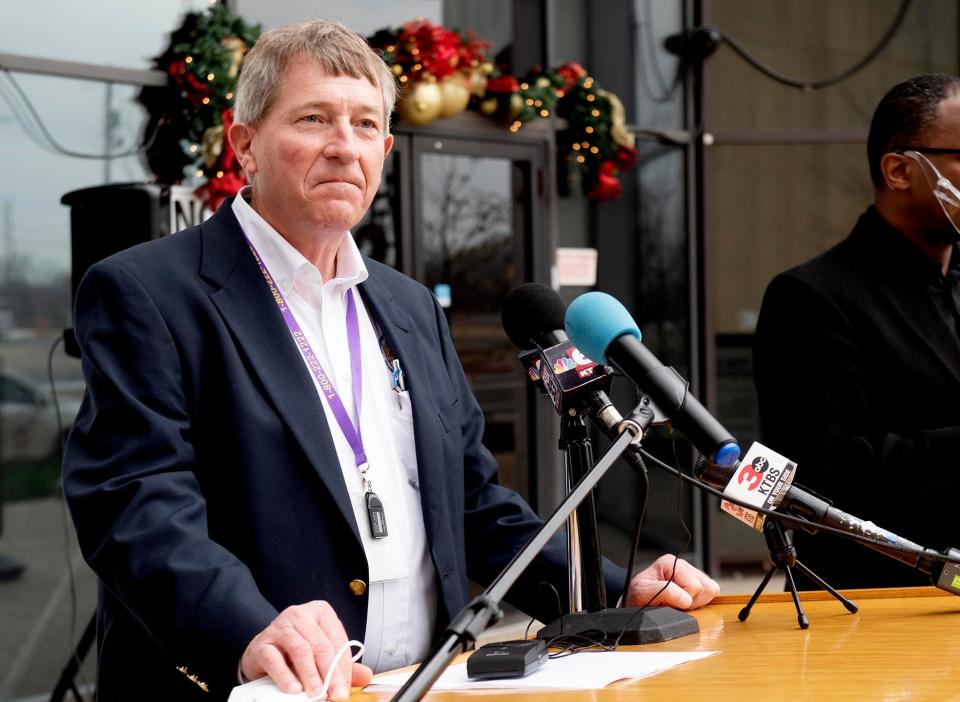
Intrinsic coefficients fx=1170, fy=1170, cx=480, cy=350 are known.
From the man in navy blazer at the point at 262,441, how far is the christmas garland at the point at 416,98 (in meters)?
2.45

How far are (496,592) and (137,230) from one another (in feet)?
11.0

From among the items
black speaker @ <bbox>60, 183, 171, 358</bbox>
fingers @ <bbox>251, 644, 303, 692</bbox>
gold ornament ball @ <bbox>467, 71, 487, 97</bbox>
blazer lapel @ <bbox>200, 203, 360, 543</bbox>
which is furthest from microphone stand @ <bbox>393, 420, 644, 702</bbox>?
gold ornament ball @ <bbox>467, 71, 487, 97</bbox>

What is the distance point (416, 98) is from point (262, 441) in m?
4.61

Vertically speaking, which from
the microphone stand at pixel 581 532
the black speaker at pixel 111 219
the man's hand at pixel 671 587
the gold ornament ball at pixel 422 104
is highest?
the gold ornament ball at pixel 422 104

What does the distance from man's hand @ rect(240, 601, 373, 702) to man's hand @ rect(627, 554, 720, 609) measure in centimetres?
67

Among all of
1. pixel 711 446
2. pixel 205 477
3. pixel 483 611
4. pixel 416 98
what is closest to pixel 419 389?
pixel 205 477

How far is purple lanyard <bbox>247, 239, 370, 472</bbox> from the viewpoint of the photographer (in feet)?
7.01

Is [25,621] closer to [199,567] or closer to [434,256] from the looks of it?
[434,256]

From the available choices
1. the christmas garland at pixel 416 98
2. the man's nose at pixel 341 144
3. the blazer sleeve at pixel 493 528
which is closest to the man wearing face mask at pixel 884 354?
the blazer sleeve at pixel 493 528

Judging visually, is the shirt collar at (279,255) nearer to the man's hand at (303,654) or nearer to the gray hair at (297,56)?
the gray hair at (297,56)

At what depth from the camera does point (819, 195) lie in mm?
8609

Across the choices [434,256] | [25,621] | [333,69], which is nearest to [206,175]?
[434,256]

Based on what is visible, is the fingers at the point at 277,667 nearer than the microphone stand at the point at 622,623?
Yes

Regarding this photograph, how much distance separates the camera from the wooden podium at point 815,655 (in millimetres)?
1501
